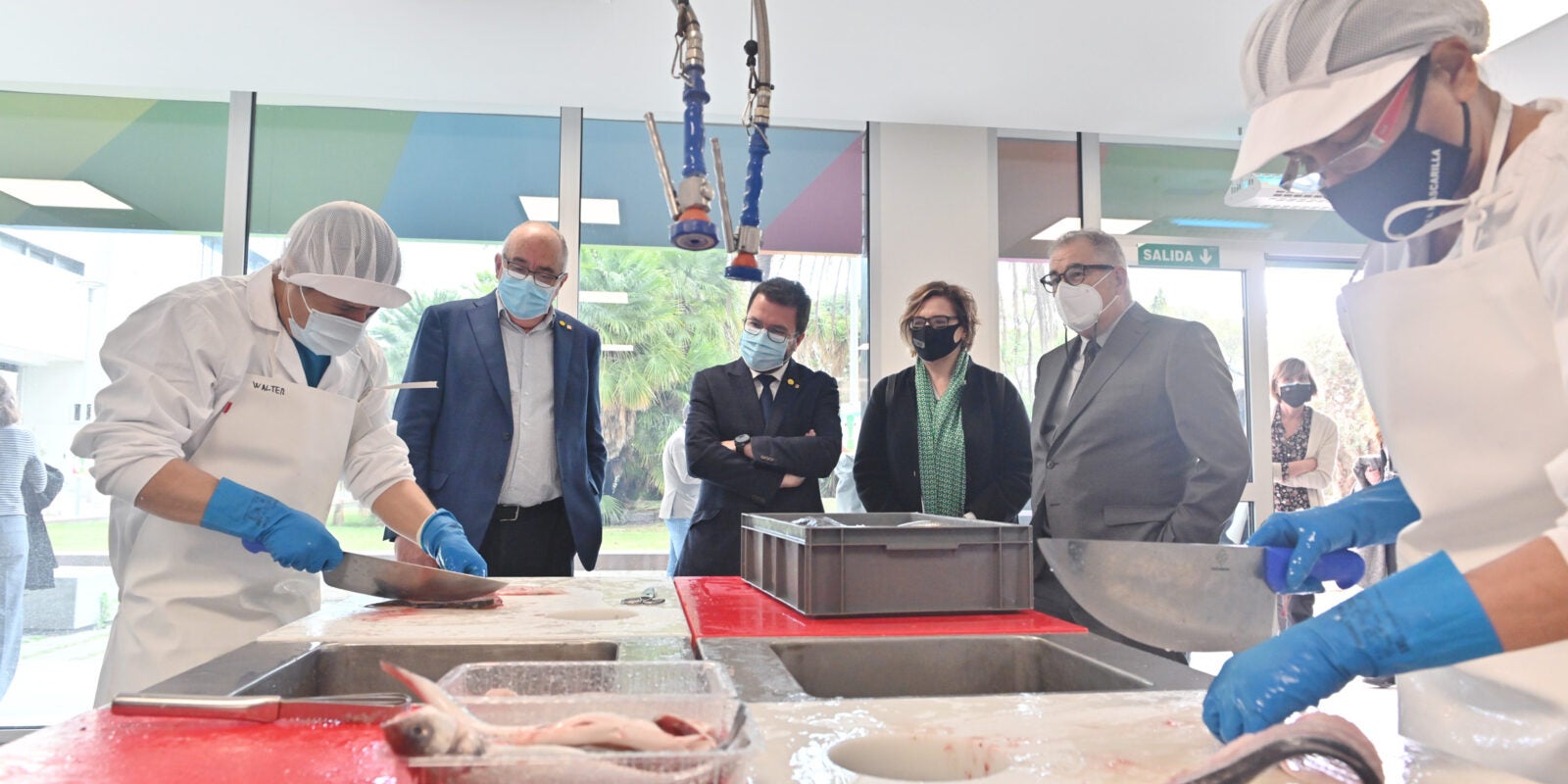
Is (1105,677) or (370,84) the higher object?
(370,84)

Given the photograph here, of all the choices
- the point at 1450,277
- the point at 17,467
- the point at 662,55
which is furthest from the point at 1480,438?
the point at 17,467

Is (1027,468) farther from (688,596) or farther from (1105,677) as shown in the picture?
(1105,677)

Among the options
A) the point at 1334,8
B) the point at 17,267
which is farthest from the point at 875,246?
the point at 17,267

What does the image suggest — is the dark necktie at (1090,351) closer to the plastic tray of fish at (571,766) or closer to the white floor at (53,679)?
the white floor at (53,679)

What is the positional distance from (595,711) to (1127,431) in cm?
186

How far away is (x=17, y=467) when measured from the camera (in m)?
3.62

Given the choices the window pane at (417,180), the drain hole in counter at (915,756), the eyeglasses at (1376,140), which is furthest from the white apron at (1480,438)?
the window pane at (417,180)

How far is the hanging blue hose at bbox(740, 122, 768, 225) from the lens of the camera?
1465 mm

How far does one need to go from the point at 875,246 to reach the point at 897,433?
1799 mm

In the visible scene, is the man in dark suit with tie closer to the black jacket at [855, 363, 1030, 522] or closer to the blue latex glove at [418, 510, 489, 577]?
the black jacket at [855, 363, 1030, 522]

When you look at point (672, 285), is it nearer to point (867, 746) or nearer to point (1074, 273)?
point (1074, 273)

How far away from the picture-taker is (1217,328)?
15.1 ft

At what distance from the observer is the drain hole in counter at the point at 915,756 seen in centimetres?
80

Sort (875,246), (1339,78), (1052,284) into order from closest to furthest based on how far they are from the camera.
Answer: (1339,78) → (1052,284) → (875,246)
